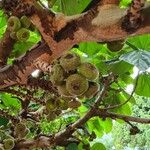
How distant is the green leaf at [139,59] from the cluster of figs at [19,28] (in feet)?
1.00

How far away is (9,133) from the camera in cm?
187

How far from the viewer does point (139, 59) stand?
1268 millimetres

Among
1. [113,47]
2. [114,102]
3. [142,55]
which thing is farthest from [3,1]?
[114,102]

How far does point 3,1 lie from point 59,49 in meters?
0.24

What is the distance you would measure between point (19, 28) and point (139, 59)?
0.37 metres

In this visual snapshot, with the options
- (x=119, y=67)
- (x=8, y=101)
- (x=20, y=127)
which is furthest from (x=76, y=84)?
(x=8, y=101)

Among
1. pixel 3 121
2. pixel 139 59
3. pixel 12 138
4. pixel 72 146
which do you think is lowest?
pixel 72 146

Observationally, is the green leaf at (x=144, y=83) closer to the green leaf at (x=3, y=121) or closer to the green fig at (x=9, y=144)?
the green fig at (x=9, y=144)

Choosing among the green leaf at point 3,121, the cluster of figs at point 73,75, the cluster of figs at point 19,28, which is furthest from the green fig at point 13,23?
the green leaf at point 3,121

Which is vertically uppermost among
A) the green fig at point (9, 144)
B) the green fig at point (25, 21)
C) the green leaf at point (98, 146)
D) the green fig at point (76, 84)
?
the green fig at point (25, 21)

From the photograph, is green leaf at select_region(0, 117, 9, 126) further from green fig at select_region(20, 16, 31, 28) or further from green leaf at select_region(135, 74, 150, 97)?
green fig at select_region(20, 16, 31, 28)

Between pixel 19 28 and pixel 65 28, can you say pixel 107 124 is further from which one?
pixel 65 28

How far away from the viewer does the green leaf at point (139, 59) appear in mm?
1244

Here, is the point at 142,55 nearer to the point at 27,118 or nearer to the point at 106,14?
the point at 106,14
